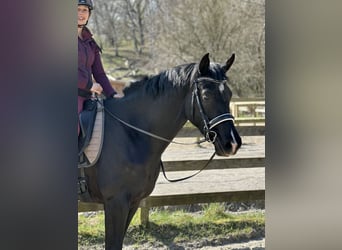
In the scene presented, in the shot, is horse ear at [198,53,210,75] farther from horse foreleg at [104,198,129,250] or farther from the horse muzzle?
horse foreleg at [104,198,129,250]

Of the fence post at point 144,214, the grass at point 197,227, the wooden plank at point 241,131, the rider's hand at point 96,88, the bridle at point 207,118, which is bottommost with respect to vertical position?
the grass at point 197,227

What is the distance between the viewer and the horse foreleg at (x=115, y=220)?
1568 mm

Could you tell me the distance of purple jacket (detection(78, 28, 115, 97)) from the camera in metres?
1.57

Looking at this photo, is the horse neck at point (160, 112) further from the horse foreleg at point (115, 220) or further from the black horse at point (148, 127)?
the horse foreleg at point (115, 220)

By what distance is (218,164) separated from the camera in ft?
7.00

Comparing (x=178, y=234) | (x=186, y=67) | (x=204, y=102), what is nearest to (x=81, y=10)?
(x=186, y=67)

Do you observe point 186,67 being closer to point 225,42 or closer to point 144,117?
point 144,117

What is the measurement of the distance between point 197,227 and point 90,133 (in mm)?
944

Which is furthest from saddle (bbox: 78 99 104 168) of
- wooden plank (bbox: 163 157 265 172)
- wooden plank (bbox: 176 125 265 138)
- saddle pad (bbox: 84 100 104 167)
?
wooden plank (bbox: 163 157 265 172)

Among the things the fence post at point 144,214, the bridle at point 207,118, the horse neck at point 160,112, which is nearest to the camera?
the bridle at point 207,118

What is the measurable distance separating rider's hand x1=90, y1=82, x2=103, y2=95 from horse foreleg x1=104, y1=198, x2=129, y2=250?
43 centimetres

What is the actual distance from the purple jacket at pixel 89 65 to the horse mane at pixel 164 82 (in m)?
0.10

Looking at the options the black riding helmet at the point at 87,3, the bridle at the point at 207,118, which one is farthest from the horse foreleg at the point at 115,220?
the black riding helmet at the point at 87,3

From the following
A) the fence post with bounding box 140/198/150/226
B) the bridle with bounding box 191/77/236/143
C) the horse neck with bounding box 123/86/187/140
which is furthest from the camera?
the fence post with bounding box 140/198/150/226
